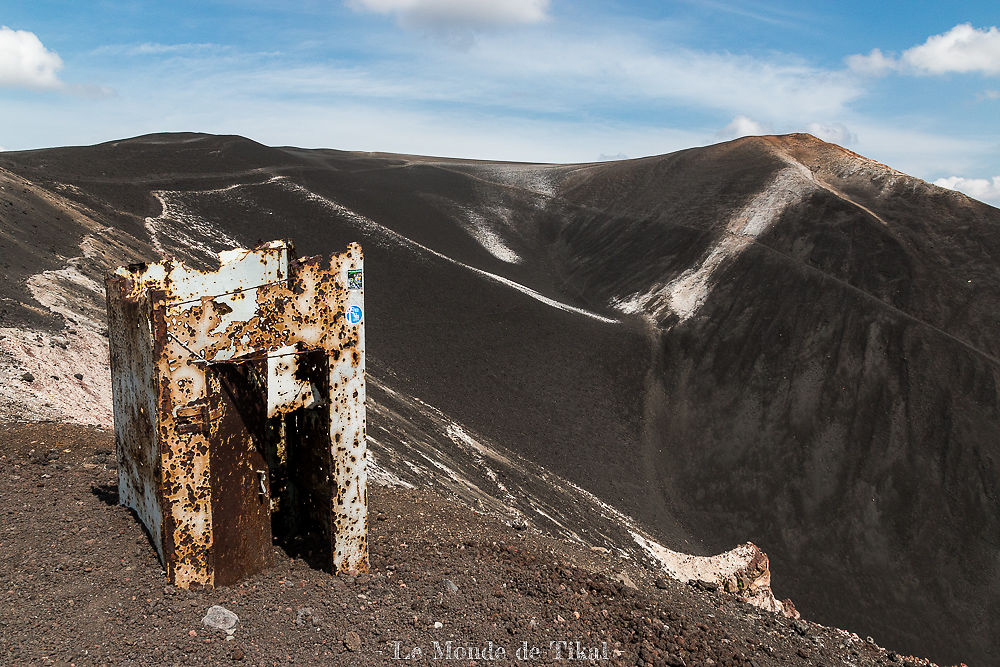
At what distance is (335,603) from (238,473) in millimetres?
1083

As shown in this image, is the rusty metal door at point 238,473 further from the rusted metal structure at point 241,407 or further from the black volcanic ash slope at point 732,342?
the black volcanic ash slope at point 732,342

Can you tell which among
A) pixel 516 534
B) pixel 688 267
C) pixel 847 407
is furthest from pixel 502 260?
pixel 516 534

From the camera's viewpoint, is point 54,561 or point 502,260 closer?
point 54,561

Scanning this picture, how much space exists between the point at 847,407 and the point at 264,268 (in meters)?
18.8

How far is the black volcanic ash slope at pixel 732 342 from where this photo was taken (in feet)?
51.3

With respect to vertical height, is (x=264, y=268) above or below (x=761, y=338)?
above

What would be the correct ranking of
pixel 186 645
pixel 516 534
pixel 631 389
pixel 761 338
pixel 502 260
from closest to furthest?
pixel 186 645
pixel 516 534
pixel 631 389
pixel 761 338
pixel 502 260

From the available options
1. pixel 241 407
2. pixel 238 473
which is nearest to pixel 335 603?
pixel 238 473

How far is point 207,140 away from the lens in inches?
1417

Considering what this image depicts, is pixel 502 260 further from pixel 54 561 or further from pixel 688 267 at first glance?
pixel 54 561

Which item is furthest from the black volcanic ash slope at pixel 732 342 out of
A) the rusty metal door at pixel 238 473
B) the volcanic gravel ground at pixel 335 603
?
the rusty metal door at pixel 238 473

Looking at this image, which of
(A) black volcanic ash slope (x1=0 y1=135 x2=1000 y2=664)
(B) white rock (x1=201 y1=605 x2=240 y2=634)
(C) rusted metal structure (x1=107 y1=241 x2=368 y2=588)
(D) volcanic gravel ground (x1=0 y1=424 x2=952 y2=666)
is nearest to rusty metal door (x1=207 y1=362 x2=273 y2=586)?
(C) rusted metal structure (x1=107 y1=241 x2=368 y2=588)

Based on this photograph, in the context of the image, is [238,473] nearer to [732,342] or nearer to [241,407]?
[241,407]

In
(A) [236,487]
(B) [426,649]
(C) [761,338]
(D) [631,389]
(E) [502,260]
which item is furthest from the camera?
(E) [502,260]
